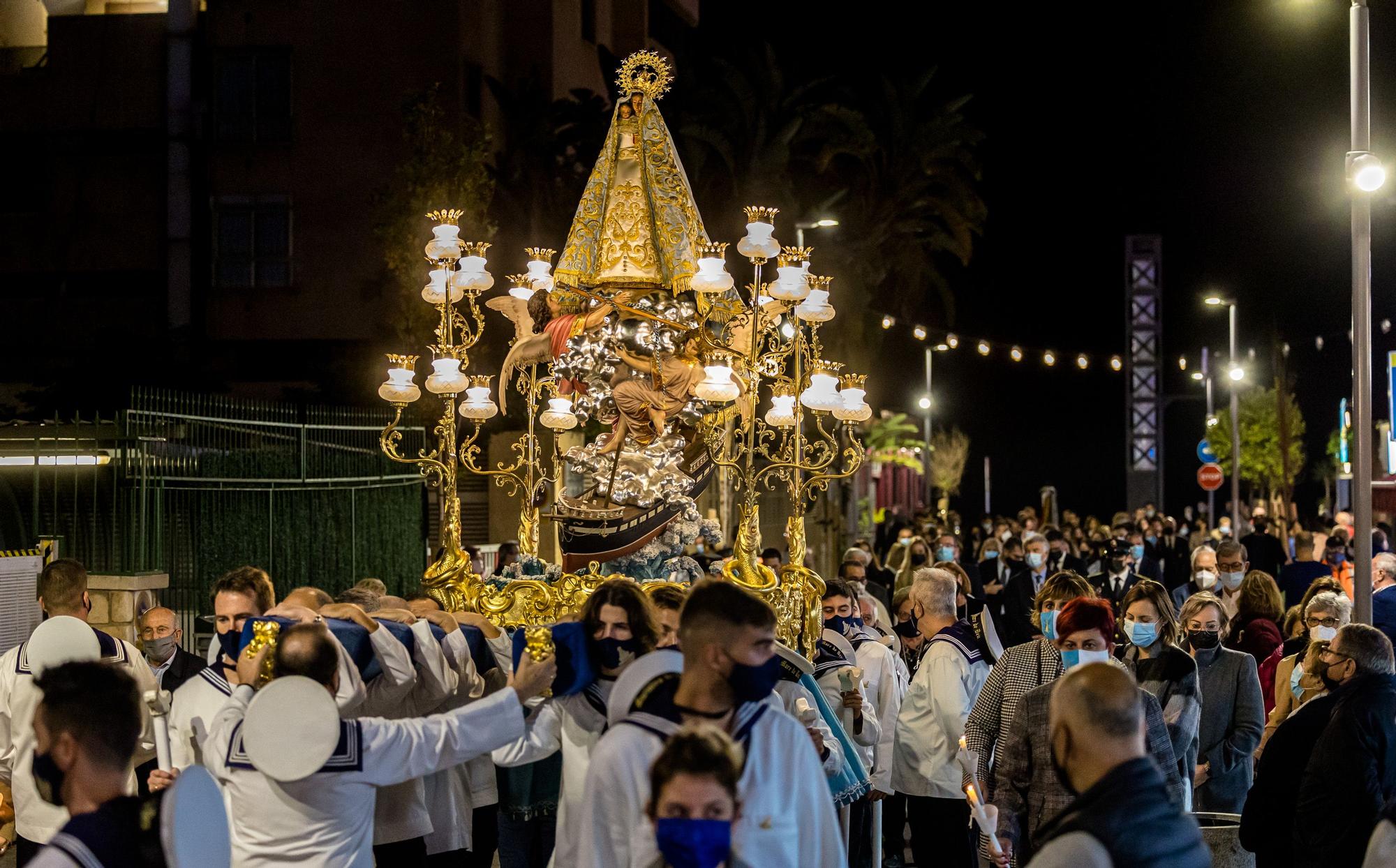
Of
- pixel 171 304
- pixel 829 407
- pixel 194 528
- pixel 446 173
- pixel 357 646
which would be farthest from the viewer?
pixel 171 304

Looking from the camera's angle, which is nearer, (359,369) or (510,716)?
(510,716)

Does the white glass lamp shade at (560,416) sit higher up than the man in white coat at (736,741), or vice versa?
the white glass lamp shade at (560,416)

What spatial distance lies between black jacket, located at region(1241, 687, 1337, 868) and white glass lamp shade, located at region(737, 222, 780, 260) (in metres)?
4.75

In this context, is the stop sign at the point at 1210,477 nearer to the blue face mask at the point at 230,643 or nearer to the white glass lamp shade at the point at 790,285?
the white glass lamp shade at the point at 790,285

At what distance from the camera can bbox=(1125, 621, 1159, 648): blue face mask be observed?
332 inches

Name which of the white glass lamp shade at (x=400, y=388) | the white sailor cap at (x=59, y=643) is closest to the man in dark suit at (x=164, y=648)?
the white sailor cap at (x=59, y=643)

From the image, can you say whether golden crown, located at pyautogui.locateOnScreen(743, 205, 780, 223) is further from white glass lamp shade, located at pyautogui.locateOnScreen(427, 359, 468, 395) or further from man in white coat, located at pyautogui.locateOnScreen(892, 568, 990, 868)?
man in white coat, located at pyautogui.locateOnScreen(892, 568, 990, 868)

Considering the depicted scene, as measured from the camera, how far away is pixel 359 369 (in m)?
31.5

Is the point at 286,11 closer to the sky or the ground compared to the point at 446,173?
closer to the sky

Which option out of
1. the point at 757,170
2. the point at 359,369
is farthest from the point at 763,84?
the point at 359,369

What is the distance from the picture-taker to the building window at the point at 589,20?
123ft

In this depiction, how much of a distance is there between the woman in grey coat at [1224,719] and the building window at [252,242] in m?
27.1

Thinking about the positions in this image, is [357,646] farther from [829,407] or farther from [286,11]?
[286,11]

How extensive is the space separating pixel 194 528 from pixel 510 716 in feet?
36.8
